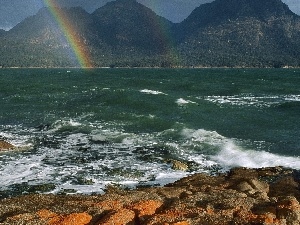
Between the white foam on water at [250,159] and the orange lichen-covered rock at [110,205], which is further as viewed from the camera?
the white foam on water at [250,159]

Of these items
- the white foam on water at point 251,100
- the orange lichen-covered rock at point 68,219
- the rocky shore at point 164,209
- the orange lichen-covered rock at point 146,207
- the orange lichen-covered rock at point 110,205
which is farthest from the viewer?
the white foam on water at point 251,100

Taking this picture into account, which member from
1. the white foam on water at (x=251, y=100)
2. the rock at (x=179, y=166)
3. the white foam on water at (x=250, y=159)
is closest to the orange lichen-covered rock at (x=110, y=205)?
the rock at (x=179, y=166)

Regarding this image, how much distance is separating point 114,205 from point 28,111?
1386 inches

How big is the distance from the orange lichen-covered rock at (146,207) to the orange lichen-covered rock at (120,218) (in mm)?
331

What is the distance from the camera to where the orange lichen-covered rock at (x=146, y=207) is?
10.2 metres

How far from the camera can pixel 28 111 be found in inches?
1706

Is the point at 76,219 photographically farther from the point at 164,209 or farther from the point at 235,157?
the point at 235,157

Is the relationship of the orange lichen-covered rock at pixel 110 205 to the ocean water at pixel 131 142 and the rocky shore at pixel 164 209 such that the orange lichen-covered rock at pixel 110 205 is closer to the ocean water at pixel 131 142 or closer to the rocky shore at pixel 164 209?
the rocky shore at pixel 164 209

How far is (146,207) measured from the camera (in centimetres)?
1059

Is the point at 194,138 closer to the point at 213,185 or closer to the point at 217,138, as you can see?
the point at 217,138

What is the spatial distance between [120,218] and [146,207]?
3.97 feet

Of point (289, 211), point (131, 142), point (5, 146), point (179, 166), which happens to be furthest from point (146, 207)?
point (131, 142)

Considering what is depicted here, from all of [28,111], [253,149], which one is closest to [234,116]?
[253,149]

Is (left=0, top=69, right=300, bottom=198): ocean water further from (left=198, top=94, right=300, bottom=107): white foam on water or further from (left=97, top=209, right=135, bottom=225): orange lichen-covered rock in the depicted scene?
(left=97, top=209, right=135, bottom=225): orange lichen-covered rock
